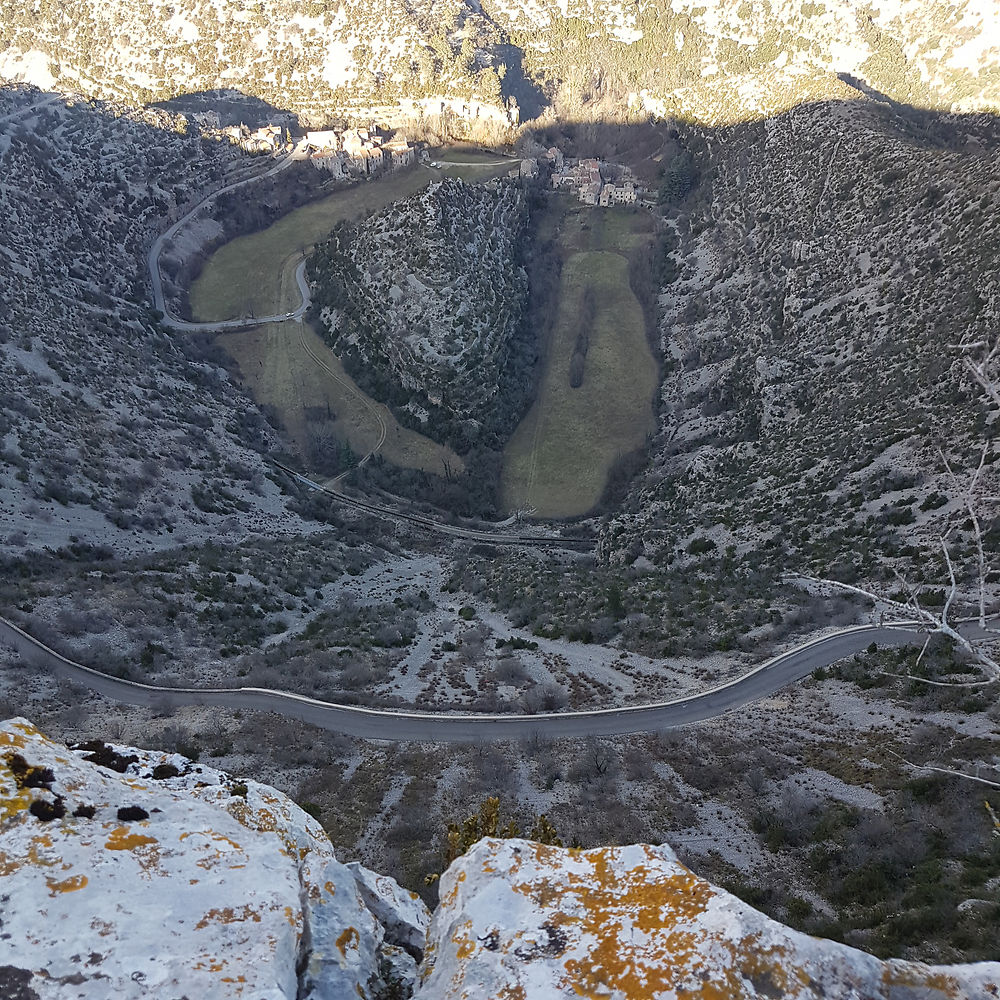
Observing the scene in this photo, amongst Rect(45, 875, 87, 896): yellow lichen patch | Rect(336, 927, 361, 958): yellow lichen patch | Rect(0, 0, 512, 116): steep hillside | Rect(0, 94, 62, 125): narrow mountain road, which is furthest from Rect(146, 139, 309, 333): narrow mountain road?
Rect(336, 927, 361, 958): yellow lichen patch

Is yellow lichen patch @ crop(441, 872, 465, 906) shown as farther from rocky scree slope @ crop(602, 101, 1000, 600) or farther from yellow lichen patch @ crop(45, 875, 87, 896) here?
rocky scree slope @ crop(602, 101, 1000, 600)

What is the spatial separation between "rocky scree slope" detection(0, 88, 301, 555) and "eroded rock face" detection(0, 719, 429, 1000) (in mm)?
32837

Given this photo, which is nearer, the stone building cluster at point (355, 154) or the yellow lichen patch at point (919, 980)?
the yellow lichen patch at point (919, 980)

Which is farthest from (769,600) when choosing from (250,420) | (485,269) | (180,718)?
(485,269)

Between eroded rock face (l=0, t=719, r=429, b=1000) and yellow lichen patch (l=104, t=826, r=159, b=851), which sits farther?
yellow lichen patch (l=104, t=826, r=159, b=851)

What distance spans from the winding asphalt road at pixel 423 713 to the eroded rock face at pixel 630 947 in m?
18.9

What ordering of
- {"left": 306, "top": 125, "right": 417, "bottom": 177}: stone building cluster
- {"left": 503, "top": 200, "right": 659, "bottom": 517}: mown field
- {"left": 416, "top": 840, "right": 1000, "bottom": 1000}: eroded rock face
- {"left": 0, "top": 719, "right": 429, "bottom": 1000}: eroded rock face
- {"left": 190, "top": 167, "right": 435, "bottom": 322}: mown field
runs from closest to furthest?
{"left": 416, "top": 840, "right": 1000, "bottom": 1000}: eroded rock face
{"left": 0, "top": 719, "right": 429, "bottom": 1000}: eroded rock face
{"left": 503, "top": 200, "right": 659, "bottom": 517}: mown field
{"left": 190, "top": 167, "right": 435, "bottom": 322}: mown field
{"left": 306, "top": 125, "right": 417, "bottom": 177}: stone building cluster

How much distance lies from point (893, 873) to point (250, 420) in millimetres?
68433

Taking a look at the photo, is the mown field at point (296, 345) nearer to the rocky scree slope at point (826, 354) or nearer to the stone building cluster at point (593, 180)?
the stone building cluster at point (593, 180)

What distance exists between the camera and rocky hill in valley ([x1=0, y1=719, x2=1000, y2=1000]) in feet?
19.8

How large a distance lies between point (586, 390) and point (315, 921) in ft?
243

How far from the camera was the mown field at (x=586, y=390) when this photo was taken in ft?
230

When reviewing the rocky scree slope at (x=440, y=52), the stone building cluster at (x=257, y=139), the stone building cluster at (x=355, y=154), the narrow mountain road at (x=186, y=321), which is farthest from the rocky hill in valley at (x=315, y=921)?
the rocky scree slope at (x=440, y=52)

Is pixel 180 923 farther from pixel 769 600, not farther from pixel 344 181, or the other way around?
pixel 344 181
